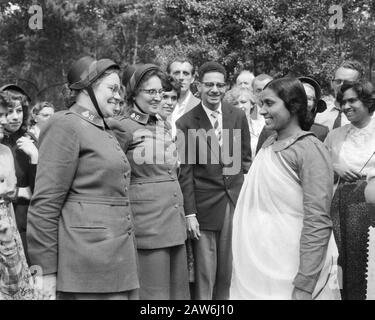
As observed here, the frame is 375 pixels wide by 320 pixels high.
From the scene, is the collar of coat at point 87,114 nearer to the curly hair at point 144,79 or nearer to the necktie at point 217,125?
the curly hair at point 144,79

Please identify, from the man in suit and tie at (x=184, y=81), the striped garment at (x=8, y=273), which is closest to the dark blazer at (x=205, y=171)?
the man in suit and tie at (x=184, y=81)

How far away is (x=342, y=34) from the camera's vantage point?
1828 cm

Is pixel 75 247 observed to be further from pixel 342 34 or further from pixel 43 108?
pixel 342 34

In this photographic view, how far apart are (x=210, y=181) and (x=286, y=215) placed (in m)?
1.70

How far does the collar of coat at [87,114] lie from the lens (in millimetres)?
3209

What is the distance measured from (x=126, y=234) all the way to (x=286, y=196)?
89 cm

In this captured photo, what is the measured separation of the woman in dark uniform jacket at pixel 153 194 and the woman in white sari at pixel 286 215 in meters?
0.76

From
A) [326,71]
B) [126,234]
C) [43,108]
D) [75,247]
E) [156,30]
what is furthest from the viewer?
[156,30]

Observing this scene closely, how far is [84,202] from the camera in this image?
307cm

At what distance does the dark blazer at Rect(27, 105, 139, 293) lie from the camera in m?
3.00

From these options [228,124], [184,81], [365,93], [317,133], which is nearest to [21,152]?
[228,124]

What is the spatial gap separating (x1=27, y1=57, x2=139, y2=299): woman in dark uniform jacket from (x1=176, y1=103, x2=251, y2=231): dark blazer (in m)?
1.67
